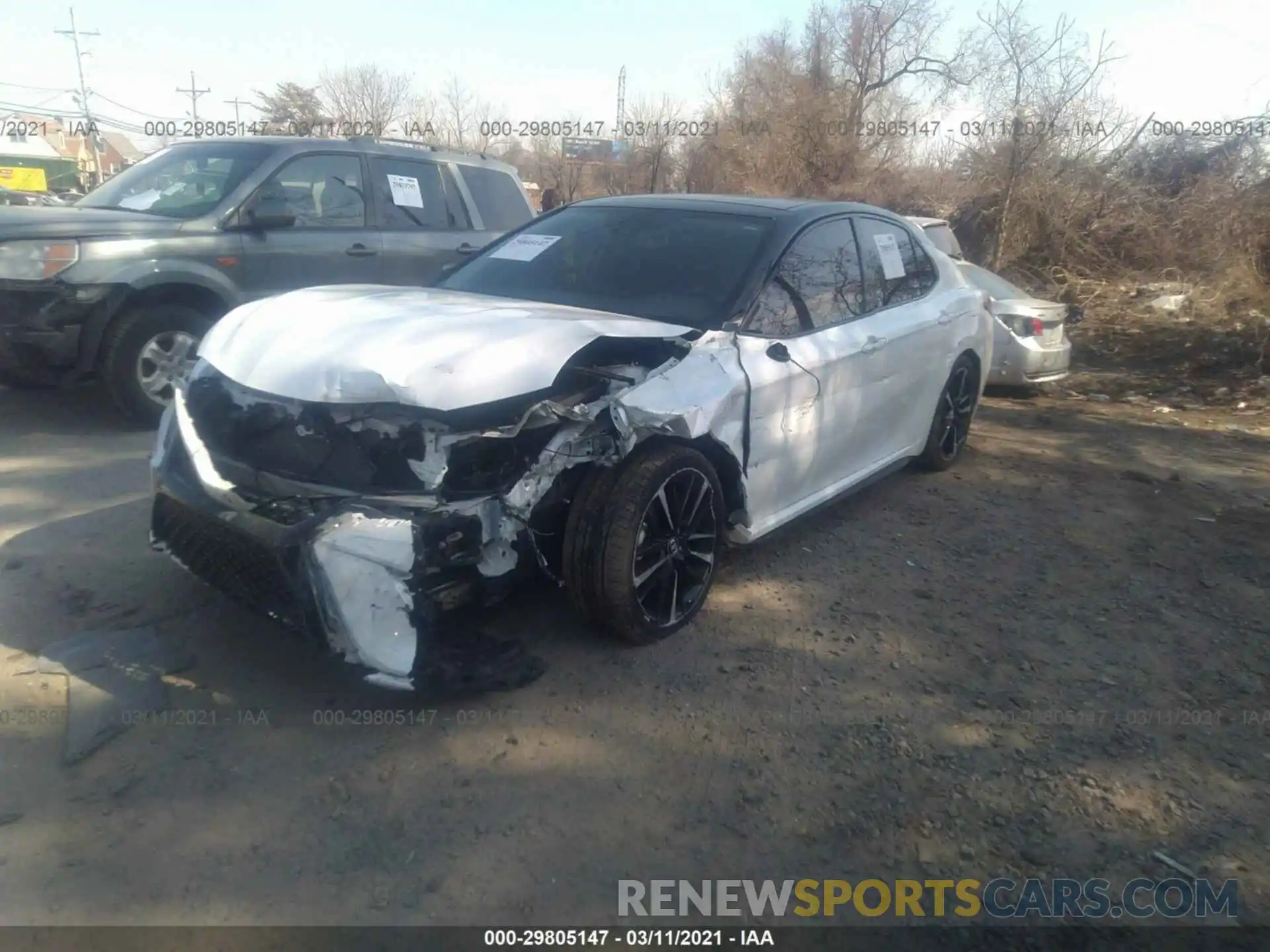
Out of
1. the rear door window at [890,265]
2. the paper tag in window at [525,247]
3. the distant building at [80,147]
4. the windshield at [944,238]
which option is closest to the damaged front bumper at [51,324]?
the paper tag in window at [525,247]

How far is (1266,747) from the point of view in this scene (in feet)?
11.0

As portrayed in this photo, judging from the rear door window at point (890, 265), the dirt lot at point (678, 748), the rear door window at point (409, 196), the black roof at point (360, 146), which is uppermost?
the black roof at point (360, 146)

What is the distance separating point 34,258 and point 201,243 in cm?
95

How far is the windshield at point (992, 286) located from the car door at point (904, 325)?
12.2ft

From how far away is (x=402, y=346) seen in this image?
327 centimetres

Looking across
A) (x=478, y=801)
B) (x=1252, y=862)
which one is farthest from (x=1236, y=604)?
(x=478, y=801)

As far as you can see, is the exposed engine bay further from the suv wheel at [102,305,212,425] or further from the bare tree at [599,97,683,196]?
the bare tree at [599,97,683,196]

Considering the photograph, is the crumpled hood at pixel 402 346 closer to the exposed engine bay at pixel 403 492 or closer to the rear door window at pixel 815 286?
the exposed engine bay at pixel 403 492

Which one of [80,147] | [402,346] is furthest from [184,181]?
[80,147]

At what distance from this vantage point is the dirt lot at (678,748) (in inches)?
100

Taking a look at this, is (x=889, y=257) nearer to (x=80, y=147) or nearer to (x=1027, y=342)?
(x=1027, y=342)

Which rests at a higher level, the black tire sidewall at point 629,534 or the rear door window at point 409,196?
the rear door window at point 409,196

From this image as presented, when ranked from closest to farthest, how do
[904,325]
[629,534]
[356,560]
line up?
[356,560]
[629,534]
[904,325]

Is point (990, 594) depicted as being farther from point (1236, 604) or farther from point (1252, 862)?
point (1252, 862)
